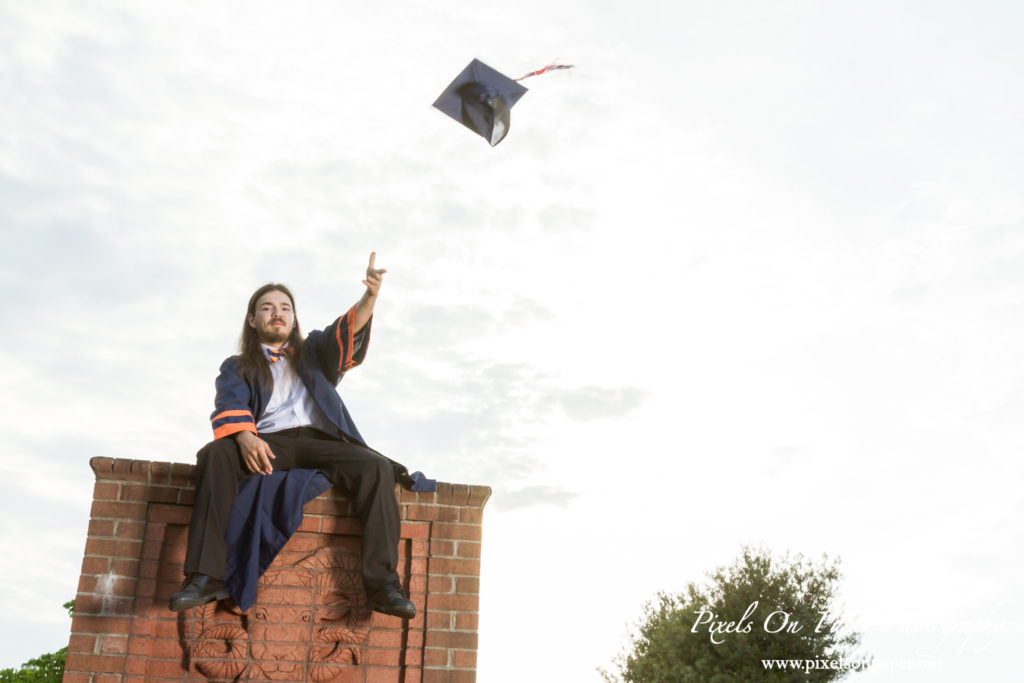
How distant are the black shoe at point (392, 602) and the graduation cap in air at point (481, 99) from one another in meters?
3.33

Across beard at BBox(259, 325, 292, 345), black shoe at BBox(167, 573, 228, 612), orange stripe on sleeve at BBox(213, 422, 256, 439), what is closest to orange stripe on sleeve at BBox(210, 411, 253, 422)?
orange stripe on sleeve at BBox(213, 422, 256, 439)

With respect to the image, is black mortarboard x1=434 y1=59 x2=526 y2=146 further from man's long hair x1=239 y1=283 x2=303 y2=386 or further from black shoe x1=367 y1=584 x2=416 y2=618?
black shoe x1=367 y1=584 x2=416 y2=618

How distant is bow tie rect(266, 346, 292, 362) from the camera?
18.0ft

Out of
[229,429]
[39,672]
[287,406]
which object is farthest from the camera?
[39,672]

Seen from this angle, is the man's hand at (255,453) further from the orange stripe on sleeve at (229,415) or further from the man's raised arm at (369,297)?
the man's raised arm at (369,297)

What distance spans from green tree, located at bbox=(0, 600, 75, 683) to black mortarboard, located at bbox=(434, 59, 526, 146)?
11.1m

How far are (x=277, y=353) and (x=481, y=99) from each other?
7.92 ft

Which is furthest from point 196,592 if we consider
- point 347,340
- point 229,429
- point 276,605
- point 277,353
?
point 347,340

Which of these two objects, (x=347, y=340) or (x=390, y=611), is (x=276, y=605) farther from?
(x=347, y=340)

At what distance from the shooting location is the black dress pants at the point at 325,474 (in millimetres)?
4543

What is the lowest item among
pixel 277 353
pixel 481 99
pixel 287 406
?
pixel 287 406

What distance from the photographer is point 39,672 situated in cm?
1415

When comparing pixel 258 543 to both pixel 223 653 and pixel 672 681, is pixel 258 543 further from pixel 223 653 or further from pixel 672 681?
pixel 672 681

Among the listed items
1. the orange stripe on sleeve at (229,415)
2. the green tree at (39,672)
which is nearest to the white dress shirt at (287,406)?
the orange stripe on sleeve at (229,415)
